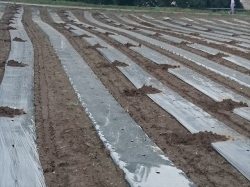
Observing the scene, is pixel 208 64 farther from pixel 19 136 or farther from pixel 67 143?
pixel 19 136

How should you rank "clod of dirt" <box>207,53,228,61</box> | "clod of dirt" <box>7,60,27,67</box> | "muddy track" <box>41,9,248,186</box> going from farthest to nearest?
"clod of dirt" <box>207,53,228,61</box>, "clod of dirt" <box>7,60,27,67</box>, "muddy track" <box>41,9,248,186</box>

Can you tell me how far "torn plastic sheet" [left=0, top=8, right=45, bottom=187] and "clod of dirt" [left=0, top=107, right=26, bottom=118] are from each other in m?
0.06

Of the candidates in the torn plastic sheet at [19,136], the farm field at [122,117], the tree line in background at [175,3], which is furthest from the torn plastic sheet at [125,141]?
the tree line in background at [175,3]

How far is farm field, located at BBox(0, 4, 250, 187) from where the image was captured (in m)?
2.90

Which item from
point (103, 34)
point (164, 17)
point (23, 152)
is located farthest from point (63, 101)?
point (164, 17)

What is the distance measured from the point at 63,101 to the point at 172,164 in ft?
5.76

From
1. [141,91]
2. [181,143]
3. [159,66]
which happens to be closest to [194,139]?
[181,143]

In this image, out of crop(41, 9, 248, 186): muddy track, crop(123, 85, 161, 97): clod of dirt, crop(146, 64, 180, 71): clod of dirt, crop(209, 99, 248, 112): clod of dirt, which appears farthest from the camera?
crop(146, 64, 180, 71): clod of dirt

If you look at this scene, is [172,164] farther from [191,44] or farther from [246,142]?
[191,44]

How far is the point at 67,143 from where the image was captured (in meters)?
3.35

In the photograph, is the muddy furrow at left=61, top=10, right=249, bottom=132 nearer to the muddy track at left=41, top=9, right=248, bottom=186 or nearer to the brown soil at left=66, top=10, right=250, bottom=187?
the brown soil at left=66, top=10, right=250, bottom=187

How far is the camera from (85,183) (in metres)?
2.72

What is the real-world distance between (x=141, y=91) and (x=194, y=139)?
152 centimetres

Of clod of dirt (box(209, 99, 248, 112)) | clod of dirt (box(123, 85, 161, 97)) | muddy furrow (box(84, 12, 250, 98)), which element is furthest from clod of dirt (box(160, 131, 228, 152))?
muddy furrow (box(84, 12, 250, 98))
